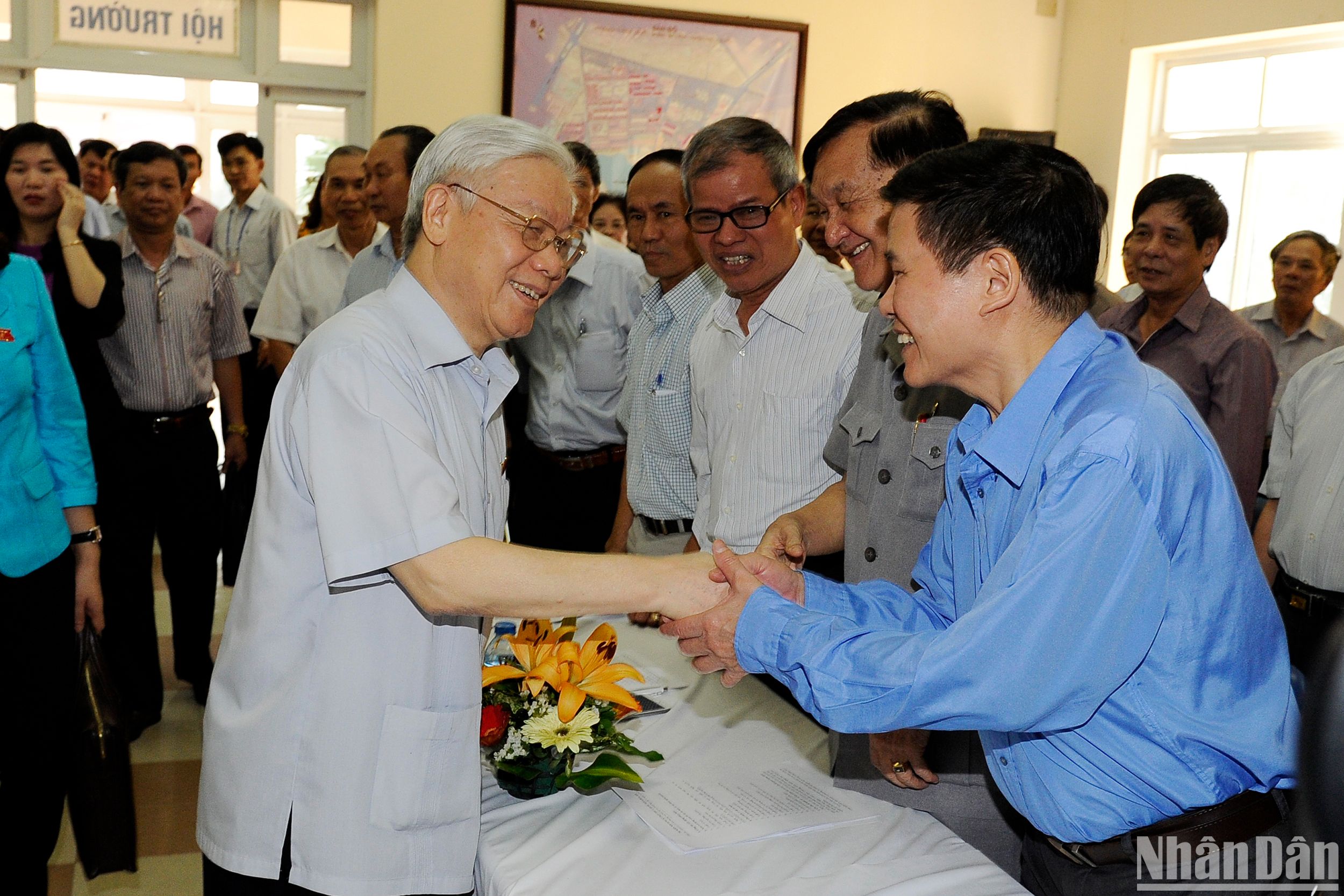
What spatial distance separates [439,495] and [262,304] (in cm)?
367

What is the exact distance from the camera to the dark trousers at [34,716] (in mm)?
2359

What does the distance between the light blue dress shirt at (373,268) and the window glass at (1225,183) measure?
232 inches

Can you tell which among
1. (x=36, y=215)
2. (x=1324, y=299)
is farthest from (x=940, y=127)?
(x=1324, y=299)

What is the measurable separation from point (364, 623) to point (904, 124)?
1.37m

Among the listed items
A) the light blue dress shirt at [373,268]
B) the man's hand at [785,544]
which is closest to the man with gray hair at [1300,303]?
the light blue dress shirt at [373,268]

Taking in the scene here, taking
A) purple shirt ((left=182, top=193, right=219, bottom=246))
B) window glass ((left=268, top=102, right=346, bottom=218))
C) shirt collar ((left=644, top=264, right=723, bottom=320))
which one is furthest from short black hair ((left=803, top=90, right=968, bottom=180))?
window glass ((left=268, top=102, right=346, bottom=218))

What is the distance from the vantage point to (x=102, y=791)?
7.38ft

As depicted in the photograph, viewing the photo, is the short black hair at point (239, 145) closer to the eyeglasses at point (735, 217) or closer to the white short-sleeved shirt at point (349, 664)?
the eyeglasses at point (735, 217)

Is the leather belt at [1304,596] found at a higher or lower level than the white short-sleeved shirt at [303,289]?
lower

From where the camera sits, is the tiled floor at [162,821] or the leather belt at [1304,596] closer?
the tiled floor at [162,821]

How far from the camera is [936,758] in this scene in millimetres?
1798

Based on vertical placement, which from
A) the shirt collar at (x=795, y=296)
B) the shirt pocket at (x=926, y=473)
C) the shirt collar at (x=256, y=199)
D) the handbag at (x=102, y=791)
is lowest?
the handbag at (x=102, y=791)

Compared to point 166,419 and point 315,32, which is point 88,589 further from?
point 315,32

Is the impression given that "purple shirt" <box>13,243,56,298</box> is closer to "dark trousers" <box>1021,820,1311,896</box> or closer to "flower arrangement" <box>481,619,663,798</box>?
"flower arrangement" <box>481,619,663,798</box>
